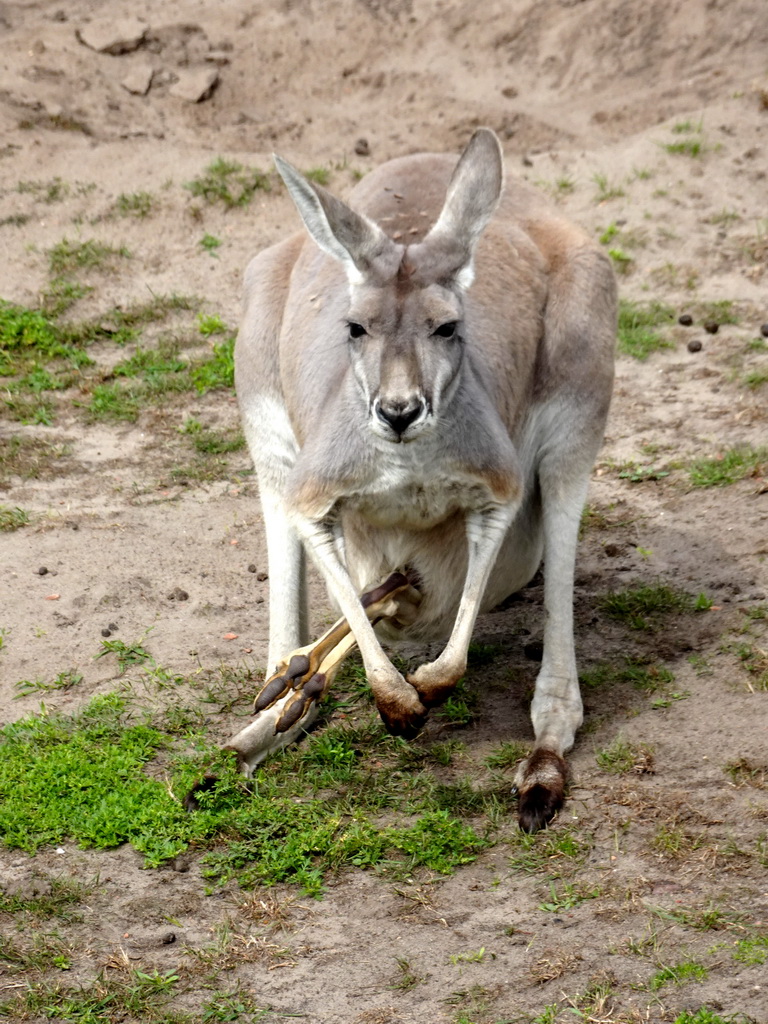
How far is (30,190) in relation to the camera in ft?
26.7

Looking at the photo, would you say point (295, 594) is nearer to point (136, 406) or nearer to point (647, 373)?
point (136, 406)

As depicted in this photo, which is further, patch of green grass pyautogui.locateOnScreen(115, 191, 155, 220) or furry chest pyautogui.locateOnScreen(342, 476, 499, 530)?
patch of green grass pyautogui.locateOnScreen(115, 191, 155, 220)

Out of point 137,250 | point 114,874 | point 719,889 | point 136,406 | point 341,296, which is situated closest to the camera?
point 719,889

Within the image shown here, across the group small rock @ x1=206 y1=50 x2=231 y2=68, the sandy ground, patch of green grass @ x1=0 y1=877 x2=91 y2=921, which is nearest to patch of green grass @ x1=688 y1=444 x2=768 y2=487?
the sandy ground

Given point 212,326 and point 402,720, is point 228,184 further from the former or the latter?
point 402,720

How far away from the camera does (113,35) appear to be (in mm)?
8688

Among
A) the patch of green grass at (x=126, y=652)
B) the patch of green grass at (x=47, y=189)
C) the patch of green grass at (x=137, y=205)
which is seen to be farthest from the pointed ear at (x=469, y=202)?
the patch of green grass at (x=47, y=189)

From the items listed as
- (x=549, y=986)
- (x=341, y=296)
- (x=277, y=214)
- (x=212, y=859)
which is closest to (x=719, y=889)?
(x=549, y=986)

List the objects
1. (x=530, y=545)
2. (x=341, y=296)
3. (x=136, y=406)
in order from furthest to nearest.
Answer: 1. (x=136, y=406)
2. (x=530, y=545)
3. (x=341, y=296)

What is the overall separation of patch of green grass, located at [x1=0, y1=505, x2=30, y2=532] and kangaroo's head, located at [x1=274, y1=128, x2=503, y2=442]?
7.49 ft

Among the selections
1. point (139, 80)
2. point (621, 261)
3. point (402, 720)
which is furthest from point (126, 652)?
point (139, 80)

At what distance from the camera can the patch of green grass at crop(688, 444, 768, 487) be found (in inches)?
229

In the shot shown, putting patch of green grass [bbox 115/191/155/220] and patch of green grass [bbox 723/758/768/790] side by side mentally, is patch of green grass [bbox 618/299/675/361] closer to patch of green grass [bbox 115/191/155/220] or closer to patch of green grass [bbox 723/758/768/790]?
patch of green grass [bbox 115/191/155/220]

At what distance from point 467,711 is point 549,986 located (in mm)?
1405
